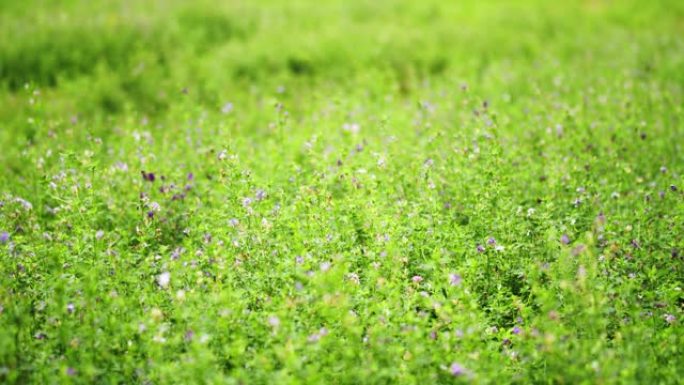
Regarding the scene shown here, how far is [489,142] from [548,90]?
2.92 m

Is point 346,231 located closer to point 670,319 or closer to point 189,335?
point 189,335

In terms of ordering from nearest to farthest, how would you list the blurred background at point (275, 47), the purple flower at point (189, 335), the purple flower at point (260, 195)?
1. the purple flower at point (189, 335)
2. the purple flower at point (260, 195)
3. the blurred background at point (275, 47)

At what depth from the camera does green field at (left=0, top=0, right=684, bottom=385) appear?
9.86 ft

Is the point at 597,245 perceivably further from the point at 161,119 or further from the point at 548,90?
the point at 161,119

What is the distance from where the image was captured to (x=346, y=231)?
3926 mm

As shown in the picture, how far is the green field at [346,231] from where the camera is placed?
3006 millimetres

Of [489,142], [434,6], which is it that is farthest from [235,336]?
[434,6]

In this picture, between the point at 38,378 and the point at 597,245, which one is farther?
the point at 597,245

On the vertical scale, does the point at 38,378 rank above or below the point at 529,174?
below

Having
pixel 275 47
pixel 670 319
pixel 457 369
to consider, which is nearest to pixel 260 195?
pixel 457 369

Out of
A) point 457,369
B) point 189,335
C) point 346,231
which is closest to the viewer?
point 457,369

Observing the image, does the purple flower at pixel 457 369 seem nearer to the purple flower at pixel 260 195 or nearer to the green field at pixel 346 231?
the green field at pixel 346 231

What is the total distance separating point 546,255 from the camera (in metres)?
3.95

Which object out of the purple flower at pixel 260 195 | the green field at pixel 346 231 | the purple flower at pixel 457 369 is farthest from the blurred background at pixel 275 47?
the purple flower at pixel 457 369
